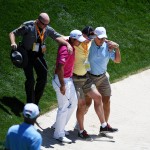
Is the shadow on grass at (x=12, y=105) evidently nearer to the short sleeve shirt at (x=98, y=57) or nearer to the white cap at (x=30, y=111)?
the short sleeve shirt at (x=98, y=57)

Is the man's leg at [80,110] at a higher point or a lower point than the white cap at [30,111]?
higher

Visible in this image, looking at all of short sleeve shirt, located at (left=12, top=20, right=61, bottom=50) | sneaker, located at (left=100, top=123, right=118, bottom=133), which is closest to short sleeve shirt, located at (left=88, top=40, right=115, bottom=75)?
short sleeve shirt, located at (left=12, top=20, right=61, bottom=50)

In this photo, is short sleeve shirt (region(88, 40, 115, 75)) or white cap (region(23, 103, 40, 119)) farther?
short sleeve shirt (region(88, 40, 115, 75))

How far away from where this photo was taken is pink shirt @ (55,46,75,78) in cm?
894

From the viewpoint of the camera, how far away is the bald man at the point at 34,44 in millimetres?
9719

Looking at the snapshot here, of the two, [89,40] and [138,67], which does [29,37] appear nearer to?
[89,40]

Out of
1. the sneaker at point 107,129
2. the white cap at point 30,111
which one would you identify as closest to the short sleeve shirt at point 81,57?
the sneaker at point 107,129

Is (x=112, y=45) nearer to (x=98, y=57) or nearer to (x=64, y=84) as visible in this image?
(x=98, y=57)

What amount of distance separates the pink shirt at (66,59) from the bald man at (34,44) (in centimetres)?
55

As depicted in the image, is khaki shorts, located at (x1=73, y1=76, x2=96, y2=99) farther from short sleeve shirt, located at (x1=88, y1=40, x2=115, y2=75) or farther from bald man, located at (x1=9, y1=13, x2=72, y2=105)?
bald man, located at (x1=9, y1=13, x2=72, y2=105)

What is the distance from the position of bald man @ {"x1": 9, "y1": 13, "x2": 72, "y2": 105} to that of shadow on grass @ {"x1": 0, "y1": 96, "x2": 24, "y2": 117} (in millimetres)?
421

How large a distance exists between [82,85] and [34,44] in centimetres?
111

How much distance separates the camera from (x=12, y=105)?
10.6 m

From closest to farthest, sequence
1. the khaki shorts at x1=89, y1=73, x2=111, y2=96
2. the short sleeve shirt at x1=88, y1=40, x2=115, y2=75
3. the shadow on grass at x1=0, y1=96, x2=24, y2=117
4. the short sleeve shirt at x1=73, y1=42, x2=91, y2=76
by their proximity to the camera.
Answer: the short sleeve shirt at x1=73, y1=42, x2=91, y2=76 → the short sleeve shirt at x1=88, y1=40, x2=115, y2=75 → the khaki shorts at x1=89, y1=73, x2=111, y2=96 → the shadow on grass at x1=0, y1=96, x2=24, y2=117
